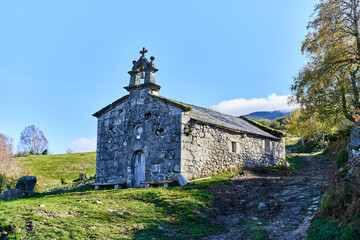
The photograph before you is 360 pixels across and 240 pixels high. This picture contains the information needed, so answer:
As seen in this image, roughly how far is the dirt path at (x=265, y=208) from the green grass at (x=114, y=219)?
0.74 meters

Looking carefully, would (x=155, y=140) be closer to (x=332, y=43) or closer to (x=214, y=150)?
(x=214, y=150)

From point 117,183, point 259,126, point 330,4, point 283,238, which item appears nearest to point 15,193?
point 117,183

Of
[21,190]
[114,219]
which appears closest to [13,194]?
[21,190]

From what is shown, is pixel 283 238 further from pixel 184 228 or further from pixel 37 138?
pixel 37 138

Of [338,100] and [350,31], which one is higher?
[350,31]

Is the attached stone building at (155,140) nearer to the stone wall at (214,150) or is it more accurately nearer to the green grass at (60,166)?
the stone wall at (214,150)

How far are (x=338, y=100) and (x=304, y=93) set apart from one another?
297 cm

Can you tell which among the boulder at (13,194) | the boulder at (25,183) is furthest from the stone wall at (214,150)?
the boulder at (13,194)

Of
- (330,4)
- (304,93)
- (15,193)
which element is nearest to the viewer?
(15,193)

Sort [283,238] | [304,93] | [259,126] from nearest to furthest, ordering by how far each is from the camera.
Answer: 1. [283,238]
2. [304,93]
3. [259,126]

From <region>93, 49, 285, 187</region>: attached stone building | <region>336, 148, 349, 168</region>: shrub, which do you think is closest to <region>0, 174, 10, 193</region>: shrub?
<region>93, 49, 285, 187</region>: attached stone building

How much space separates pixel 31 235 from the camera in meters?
7.15

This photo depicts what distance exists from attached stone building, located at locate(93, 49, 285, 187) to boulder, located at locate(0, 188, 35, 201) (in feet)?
14.0

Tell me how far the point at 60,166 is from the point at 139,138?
27.5m
